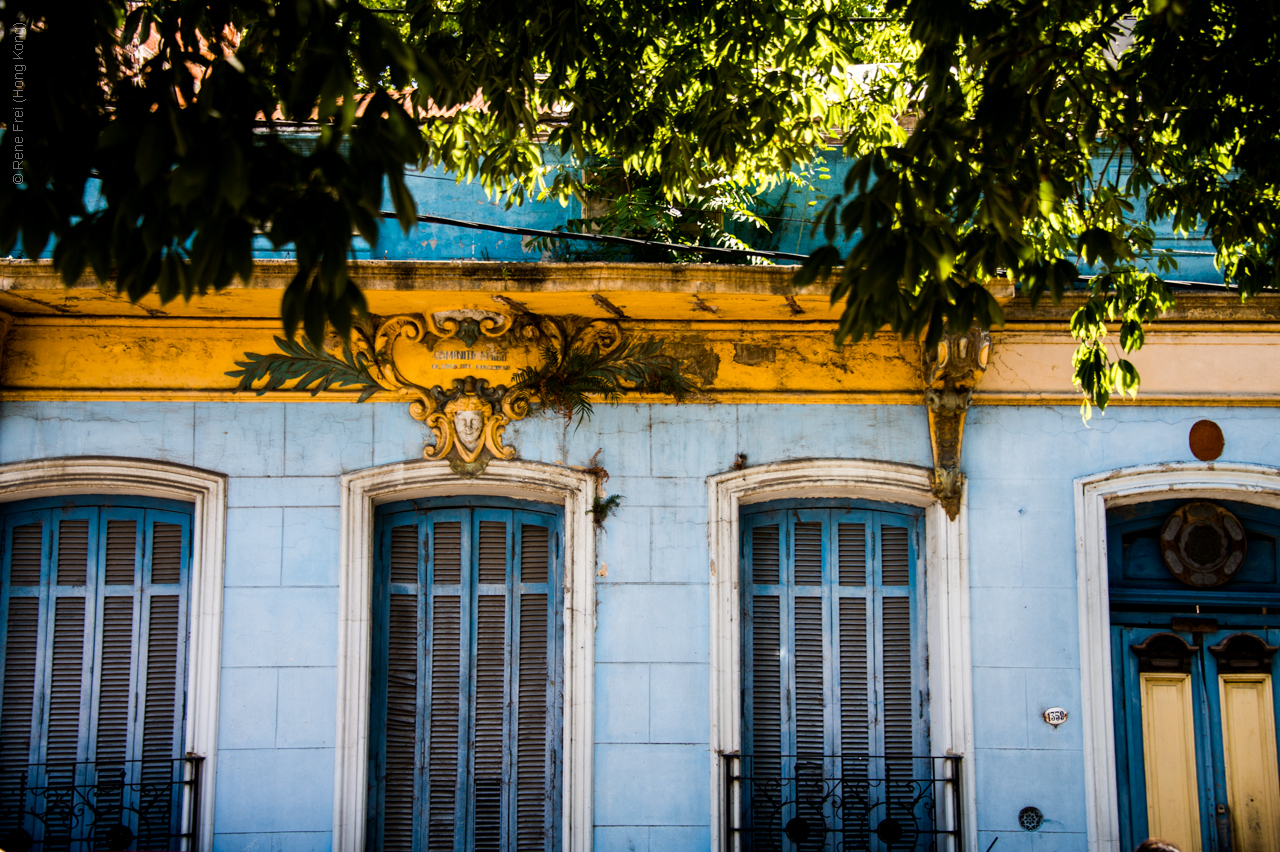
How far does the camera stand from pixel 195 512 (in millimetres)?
6121

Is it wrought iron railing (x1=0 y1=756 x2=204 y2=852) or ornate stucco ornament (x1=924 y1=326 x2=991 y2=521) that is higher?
ornate stucco ornament (x1=924 y1=326 x2=991 y2=521)

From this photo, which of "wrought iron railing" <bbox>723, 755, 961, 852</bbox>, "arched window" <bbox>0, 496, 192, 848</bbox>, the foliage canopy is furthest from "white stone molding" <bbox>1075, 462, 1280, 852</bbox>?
"arched window" <bbox>0, 496, 192, 848</bbox>

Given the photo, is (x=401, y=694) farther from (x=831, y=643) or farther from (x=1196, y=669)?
(x=1196, y=669)

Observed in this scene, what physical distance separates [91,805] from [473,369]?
11.0 ft

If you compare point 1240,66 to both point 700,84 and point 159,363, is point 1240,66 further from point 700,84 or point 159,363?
point 159,363

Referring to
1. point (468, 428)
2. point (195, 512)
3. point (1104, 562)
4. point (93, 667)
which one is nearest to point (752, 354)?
point (468, 428)

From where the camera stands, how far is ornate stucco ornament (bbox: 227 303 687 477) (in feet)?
20.0

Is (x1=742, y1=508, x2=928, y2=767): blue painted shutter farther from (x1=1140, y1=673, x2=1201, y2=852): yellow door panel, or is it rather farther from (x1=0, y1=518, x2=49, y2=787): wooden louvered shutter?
(x1=0, y1=518, x2=49, y2=787): wooden louvered shutter

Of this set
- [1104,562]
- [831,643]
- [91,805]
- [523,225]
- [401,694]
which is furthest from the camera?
[523,225]

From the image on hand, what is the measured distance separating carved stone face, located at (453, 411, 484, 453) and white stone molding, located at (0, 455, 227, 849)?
1.41 metres

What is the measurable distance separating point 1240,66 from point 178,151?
13.0 feet

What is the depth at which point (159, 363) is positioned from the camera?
6.11 metres

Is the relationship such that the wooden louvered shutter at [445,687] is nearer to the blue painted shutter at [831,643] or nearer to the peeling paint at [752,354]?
the blue painted shutter at [831,643]

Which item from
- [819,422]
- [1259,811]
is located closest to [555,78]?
[819,422]
